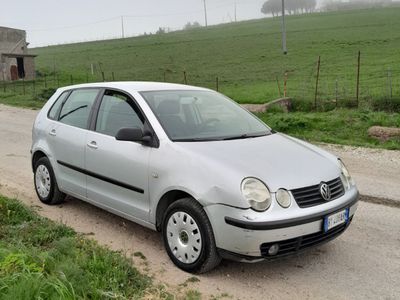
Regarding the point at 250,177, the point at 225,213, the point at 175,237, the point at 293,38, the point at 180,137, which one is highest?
the point at 293,38

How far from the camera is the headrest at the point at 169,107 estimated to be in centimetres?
456

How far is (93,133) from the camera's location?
16.3ft

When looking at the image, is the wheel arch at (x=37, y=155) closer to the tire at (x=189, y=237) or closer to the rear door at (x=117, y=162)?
the rear door at (x=117, y=162)

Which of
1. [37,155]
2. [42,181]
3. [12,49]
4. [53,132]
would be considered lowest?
[42,181]

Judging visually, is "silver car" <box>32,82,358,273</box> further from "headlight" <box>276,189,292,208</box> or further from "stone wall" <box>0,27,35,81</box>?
"stone wall" <box>0,27,35,81</box>

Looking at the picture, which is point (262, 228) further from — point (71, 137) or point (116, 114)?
point (71, 137)

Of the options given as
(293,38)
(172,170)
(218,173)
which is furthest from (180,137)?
(293,38)

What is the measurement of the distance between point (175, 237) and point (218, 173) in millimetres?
771

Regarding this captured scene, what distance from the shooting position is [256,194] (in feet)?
11.7

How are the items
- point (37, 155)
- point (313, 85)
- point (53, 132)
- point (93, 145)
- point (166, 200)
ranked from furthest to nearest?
point (313, 85) < point (37, 155) < point (53, 132) < point (93, 145) < point (166, 200)

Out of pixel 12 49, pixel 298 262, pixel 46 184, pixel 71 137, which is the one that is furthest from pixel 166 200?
pixel 12 49

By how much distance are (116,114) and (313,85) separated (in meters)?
17.1

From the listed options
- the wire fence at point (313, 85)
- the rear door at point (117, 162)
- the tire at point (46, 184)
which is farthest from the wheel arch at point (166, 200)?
the wire fence at point (313, 85)

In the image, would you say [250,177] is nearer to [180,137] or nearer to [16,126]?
[180,137]
